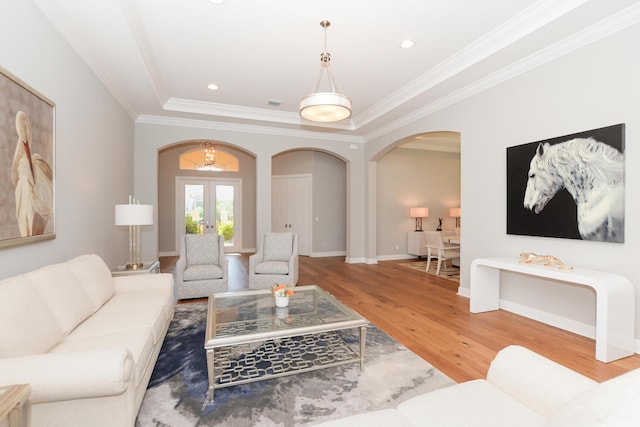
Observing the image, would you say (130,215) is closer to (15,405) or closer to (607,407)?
(15,405)

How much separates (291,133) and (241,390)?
5218mm

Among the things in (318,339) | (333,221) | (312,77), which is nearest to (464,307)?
(318,339)

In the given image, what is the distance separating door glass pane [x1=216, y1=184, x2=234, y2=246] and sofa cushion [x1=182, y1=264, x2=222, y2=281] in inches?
188

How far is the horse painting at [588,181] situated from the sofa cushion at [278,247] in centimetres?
344

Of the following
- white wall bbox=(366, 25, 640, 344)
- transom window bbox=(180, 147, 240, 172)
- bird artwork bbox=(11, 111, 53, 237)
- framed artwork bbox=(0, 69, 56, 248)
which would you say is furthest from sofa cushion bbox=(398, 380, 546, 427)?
transom window bbox=(180, 147, 240, 172)

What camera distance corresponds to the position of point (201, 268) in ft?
14.4

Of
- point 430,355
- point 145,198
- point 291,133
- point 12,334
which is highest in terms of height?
point 291,133

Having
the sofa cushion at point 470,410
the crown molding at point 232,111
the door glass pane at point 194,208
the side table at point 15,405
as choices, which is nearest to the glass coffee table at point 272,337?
the side table at point 15,405

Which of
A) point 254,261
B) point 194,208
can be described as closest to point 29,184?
point 254,261

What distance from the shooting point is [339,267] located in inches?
268

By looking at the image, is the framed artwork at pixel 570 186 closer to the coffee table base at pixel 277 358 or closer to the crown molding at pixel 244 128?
the coffee table base at pixel 277 358

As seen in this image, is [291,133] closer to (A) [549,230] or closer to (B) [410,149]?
(B) [410,149]

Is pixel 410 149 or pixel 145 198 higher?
pixel 410 149

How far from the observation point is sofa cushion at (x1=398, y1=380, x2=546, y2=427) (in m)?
1.15
